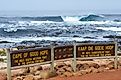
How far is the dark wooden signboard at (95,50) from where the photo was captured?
1425cm

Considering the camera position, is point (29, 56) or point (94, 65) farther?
point (94, 65)

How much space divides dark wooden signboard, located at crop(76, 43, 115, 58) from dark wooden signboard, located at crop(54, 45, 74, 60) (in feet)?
0.82

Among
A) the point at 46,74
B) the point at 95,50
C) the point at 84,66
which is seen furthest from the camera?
the point at 84,66

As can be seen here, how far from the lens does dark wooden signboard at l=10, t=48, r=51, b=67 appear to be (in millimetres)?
12789

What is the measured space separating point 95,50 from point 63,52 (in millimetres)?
1217

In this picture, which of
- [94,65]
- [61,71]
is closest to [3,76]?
[61,71]

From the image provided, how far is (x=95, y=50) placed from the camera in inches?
570

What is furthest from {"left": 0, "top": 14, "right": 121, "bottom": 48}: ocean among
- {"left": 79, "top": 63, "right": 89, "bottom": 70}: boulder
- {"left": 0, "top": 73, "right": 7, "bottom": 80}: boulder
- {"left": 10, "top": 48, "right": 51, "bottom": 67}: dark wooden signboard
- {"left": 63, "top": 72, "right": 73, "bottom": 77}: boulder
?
{"left": 63, "top": 72, "right": 73, "bottom": 77}: boulder

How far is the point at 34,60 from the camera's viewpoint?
43.7ft

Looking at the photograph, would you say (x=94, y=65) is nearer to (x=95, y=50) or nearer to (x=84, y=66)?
(x=84, y=66)

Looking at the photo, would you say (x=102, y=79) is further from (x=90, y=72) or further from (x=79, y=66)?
(x=79, y=66)

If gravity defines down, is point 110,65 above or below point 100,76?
below

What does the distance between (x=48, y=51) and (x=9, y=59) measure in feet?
5.03

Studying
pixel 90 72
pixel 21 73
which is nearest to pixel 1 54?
pixel 21 73
